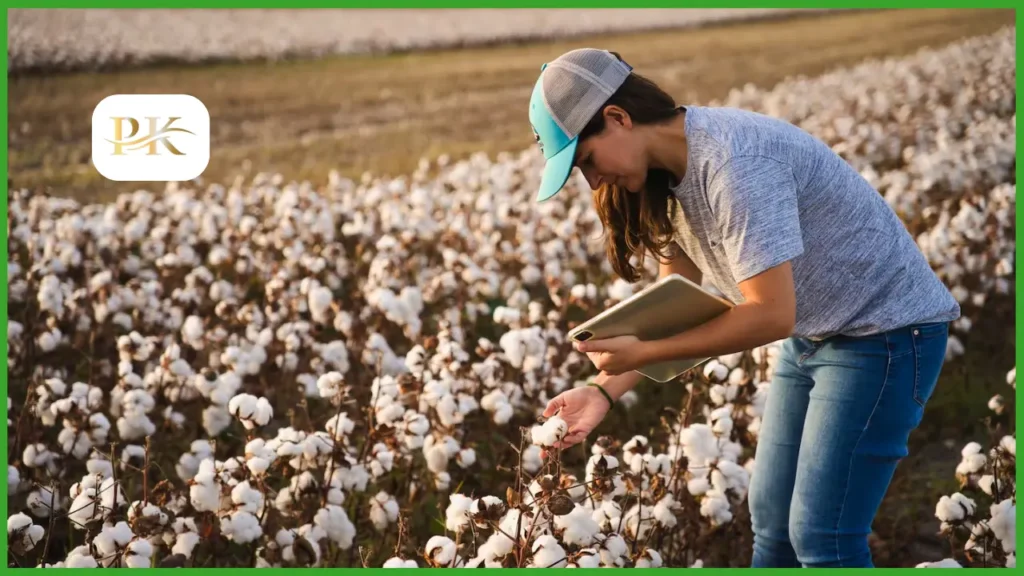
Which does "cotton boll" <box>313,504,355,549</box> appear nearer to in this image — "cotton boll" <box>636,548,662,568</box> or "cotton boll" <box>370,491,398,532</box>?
"cotton boll" <box>370,491,398,532</box>

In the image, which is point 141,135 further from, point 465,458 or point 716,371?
point 716,371

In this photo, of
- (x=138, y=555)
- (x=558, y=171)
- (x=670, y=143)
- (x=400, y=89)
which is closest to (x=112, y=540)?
(x=138, y=555)

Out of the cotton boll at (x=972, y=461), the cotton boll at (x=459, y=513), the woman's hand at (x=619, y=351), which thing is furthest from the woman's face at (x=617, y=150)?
the cotton boll at (x=972, y=461)

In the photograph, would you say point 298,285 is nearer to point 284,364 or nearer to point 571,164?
point 284,364

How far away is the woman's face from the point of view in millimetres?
2139

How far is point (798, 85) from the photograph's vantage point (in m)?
12.0

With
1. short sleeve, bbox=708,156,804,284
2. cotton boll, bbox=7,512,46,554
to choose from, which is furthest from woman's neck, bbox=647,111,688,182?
cotton boll, bbox=7,512,46,554

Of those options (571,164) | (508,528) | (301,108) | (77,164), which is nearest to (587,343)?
(571,164)

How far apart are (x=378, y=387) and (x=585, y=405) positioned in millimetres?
1060

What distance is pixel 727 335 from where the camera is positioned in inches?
81.0

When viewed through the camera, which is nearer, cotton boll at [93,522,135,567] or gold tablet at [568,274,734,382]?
gold tablet at [568,274,734,382]

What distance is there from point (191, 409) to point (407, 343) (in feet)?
4.07

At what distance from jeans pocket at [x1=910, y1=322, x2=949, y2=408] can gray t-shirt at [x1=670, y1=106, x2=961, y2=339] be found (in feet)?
0.09

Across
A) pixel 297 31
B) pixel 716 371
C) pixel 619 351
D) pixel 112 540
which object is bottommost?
pixel 112 540
